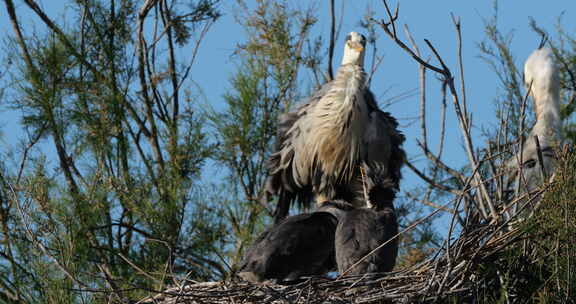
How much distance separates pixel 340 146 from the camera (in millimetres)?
6328

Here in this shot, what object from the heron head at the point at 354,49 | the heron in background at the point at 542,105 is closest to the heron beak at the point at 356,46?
the heron head at the point at 354,49

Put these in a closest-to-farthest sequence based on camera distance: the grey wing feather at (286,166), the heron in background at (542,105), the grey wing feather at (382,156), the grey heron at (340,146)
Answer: the grey wing feather at (382,156) < the grey heron at (340,146) < the grey wing feather at (286,166) < the heron in background at (542,105)

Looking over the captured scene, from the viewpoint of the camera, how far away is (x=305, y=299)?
5.11m

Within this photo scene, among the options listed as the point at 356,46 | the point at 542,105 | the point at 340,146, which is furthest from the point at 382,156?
the point at 542,105

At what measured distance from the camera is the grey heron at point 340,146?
6.29 metres

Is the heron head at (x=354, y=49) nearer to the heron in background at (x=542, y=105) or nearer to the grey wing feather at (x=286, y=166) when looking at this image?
the grey wing feather at (x=286, y=166)

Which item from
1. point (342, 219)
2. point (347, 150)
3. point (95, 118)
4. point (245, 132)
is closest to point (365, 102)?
point (347, 150)

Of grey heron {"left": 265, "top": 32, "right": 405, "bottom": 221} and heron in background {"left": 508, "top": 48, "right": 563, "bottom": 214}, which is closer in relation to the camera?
grey heron {"left": 265, "top": 32, "right": 405, "bottom": 221}

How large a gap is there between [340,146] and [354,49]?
50 centimetres

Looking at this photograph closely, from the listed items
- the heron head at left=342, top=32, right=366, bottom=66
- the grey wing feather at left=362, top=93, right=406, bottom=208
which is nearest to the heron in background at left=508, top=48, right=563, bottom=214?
the grey wing feather at left=362, top=93, right=406, bottom=208

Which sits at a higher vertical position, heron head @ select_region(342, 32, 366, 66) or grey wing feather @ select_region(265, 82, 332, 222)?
heron head @ select_region(342, 32, 366, 66)

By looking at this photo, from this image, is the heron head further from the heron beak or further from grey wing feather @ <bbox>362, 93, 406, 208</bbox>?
grey wing feather @ <bbox>362, 93, 406, 208</bbox>

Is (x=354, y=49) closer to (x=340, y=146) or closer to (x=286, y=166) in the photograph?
(x=340, y=146)

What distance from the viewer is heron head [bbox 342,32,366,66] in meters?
6.46
